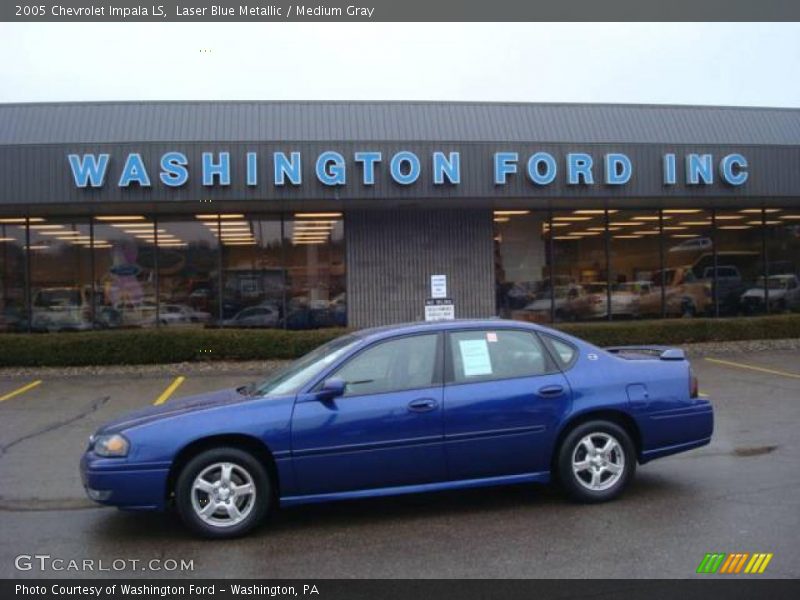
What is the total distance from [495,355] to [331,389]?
4.41ft

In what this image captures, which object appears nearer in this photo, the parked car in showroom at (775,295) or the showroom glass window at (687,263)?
the showroom glass window at (687,263)

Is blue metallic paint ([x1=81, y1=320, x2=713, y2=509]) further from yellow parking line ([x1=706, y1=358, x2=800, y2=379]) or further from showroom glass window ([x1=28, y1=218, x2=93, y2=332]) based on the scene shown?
showroom glass window ([x1=28, y1=218, x2=93, y2=332])

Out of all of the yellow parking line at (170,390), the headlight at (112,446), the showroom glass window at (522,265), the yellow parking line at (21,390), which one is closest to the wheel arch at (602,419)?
the headlight at (112,446)

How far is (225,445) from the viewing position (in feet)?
19.0

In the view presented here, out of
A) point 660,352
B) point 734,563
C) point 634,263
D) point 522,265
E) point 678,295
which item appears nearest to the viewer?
point 734,563

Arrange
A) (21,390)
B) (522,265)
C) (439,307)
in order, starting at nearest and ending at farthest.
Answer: (21,390) < (439,307) < (522,265)

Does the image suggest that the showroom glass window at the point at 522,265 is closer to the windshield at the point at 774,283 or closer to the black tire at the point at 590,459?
the windshield at the point at 774,283

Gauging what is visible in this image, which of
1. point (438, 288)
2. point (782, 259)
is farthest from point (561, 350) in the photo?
point (782, 259)

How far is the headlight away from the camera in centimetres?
563

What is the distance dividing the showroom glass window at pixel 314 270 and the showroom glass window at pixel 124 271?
3.02 metres

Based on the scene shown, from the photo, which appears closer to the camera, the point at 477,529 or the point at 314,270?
the point at 477,529

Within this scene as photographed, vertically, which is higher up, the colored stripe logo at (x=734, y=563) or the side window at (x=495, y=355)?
the side window at (x=495, y=355)

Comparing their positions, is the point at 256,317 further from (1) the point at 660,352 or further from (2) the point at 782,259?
(2) the point at 782,259

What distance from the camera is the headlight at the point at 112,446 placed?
5.63m
